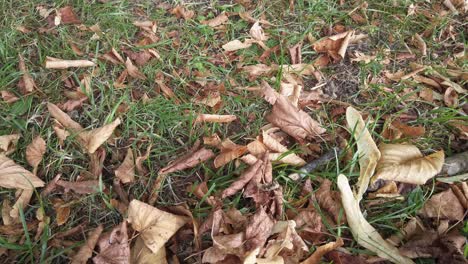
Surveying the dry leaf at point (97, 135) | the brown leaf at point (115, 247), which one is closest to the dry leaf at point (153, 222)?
the brown leaf at point (115, 247)

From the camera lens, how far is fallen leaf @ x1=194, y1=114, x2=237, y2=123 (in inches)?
81.2

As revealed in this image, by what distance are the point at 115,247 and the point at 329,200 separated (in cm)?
86

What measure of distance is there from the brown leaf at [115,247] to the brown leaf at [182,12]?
1462mm

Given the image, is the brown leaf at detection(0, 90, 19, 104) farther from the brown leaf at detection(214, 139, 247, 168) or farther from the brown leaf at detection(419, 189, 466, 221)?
the brown leaf at detection(419, 189, 466, 221)

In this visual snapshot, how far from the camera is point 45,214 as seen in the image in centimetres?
178

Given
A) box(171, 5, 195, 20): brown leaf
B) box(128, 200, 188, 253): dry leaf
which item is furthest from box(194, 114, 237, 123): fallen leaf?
box(171, 5, 195, 20): brown leaf

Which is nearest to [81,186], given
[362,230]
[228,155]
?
[228,155]

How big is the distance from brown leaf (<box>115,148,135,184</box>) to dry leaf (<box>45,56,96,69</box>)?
2.25ft

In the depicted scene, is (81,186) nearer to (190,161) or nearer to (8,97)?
(190,161)

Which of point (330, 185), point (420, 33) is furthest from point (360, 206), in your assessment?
point (420, 33)

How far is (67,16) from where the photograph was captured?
2588mm

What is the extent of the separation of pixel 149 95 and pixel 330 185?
3.41ft

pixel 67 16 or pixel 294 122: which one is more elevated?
pixel 67 16

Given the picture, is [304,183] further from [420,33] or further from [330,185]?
[420,33]
